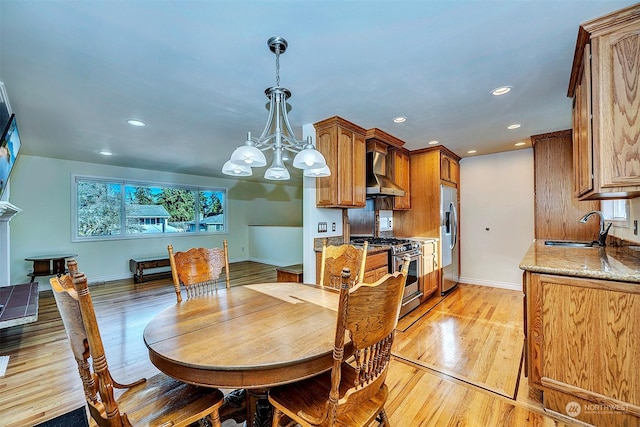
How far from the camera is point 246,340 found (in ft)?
3.93

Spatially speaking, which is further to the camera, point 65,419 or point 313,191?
point 313,191

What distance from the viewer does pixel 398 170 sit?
4.16 meters

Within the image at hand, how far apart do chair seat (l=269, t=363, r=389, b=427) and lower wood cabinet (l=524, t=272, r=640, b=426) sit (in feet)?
4.11

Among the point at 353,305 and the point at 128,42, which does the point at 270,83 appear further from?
the point at 353,305

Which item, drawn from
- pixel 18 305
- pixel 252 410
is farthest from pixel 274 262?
pixel 252 410

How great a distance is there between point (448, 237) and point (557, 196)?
1.49 metres

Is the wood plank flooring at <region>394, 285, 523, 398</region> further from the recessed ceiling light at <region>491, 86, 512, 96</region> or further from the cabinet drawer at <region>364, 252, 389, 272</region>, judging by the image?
the recessed ceiling light at <region>491, 86, 512, 96</region>

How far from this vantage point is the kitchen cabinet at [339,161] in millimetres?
2944

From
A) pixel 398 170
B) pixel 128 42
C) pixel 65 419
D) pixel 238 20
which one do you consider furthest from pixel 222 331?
pixel 398 170

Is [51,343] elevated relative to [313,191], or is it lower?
lower

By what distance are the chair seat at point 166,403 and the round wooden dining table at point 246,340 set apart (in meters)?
0.20

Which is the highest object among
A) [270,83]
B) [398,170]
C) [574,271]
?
[270,83]

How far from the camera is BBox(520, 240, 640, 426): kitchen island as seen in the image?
1.50m

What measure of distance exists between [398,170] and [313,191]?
171 centimetres
